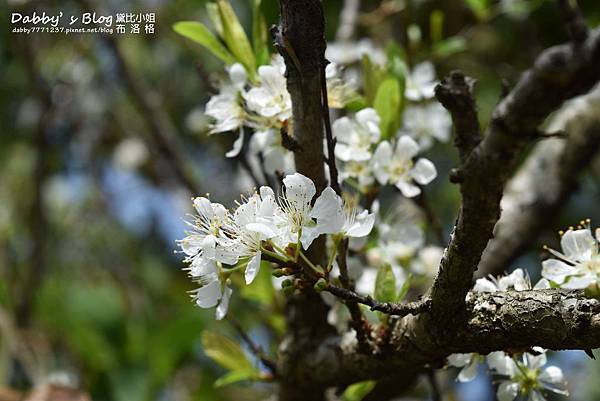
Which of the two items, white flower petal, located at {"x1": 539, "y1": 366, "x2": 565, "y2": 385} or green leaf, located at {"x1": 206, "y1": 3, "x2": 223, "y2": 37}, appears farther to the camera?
green leaf, located at {"x1": 206, "y1": 3, "x2": 223, "y2": 37}

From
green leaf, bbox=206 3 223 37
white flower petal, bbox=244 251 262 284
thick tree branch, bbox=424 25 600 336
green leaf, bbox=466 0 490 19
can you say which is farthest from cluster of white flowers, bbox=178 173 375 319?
green leaf, bbox=466 0 490 19

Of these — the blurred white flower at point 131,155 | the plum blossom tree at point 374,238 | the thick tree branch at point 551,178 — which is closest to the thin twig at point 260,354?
the plum blossom tree at point 374,238

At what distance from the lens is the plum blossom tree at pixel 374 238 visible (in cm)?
54

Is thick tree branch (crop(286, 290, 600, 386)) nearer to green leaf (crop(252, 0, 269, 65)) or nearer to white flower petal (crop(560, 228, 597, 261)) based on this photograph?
white flower petal (crop(560, 228, 597, 261))

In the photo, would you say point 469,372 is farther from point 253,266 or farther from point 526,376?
point 253,266

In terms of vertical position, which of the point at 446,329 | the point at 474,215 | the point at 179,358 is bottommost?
the point at 179,358

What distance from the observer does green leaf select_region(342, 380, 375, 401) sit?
99 cm

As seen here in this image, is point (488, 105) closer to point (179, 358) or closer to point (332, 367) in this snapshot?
point (179, 358)

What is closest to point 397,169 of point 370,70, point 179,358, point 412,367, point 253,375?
point 370,70

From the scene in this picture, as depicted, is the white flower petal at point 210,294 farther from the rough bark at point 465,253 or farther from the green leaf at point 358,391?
the green leaf at point 358,391

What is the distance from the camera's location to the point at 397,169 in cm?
96

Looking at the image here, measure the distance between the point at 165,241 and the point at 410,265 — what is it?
7.45ft

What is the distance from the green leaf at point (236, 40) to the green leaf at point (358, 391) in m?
0.46

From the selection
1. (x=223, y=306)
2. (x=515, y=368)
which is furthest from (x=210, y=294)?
(x=515, y=368)
